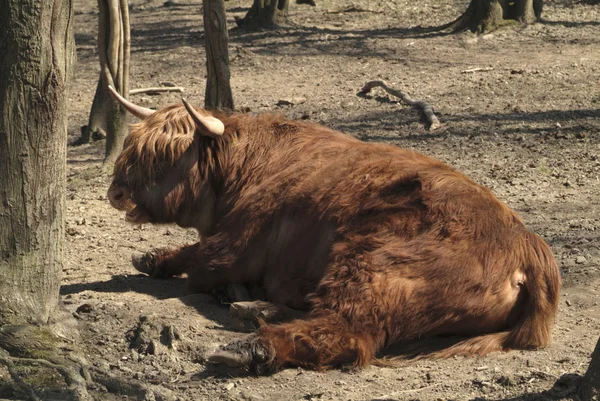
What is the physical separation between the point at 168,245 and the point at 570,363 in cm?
362

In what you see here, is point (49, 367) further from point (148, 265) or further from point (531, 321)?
point (531, 321)

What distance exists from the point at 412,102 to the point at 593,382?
7183 mm

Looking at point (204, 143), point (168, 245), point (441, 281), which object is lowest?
point (168, 245)

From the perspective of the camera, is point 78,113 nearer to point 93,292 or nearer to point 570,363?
point 93,292

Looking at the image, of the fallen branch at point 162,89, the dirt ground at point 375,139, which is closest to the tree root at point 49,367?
the dirt ground at point 375,139

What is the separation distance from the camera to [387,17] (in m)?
16.7

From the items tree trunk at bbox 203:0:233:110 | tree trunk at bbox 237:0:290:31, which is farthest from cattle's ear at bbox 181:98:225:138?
tree trunk at bbox 237:0:290:31

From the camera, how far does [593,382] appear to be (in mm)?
4184

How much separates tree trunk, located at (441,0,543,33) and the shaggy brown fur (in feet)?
29.7

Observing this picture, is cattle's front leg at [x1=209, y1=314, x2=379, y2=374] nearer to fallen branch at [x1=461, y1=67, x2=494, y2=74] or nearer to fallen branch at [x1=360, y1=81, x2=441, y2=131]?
fallen branch at [x1=360, y1=81, x2=441, y2=131]

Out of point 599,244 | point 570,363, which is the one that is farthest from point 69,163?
point 570,363

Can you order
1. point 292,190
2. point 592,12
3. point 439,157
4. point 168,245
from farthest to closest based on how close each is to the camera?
point 592,12 < point 439,157 < point 168,245 < point 292,190

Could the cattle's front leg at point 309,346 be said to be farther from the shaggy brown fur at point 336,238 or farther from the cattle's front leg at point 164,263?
the cattle's front leg at point 164,263

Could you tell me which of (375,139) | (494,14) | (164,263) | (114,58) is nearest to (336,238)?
(164,263)
